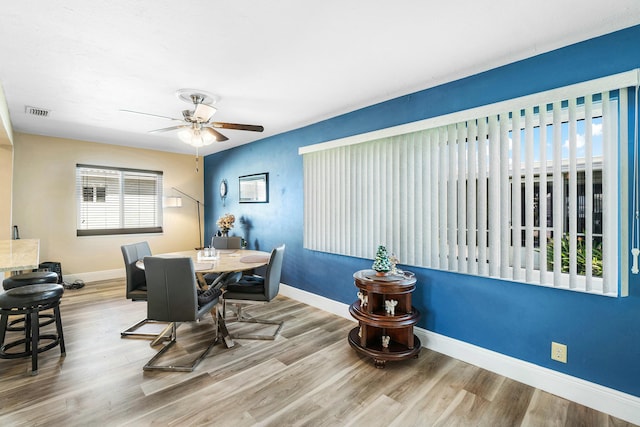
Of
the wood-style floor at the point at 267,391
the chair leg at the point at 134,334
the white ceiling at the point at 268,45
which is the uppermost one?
the white ceiling at the point at 268,45

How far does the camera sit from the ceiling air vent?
128 inches

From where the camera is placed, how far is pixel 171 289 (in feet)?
7.46

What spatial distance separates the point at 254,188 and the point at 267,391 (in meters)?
3.27

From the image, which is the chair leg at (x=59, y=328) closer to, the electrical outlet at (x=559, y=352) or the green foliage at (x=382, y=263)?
the green foliage at (x=382, y=263)

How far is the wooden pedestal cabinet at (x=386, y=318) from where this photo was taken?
93.6 inches

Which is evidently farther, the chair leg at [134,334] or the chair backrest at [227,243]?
the chair backrest at [227,243]

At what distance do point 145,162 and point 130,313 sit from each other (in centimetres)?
299

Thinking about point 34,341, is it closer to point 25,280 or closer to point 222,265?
point 25,280

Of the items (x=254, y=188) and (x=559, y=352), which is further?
(x=254, y=188)

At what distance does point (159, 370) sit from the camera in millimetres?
2285

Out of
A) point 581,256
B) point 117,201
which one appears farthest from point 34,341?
point 581,256

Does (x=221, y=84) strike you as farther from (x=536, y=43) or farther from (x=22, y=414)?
(x=22, y=414)

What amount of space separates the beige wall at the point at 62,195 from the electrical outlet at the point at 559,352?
5.86 meters

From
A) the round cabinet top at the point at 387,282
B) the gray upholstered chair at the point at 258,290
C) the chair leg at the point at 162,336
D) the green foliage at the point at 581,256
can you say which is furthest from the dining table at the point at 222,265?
the green foliage at the point at 581,256
